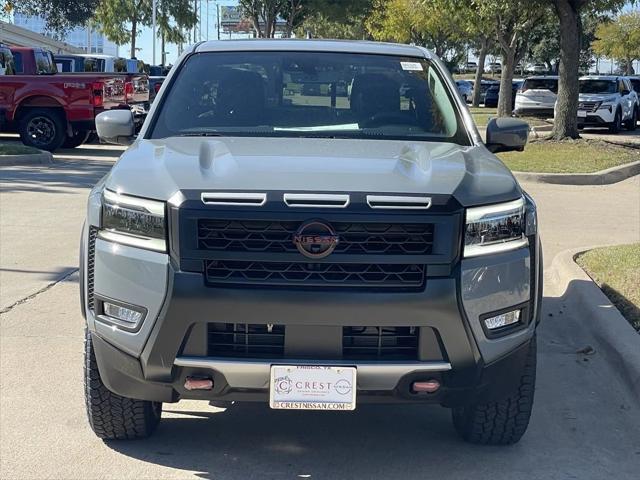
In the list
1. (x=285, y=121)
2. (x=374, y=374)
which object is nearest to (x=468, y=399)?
(x=374, y=374)

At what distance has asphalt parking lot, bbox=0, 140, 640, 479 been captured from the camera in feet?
14.1

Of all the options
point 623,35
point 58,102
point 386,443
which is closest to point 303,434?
point 386,443

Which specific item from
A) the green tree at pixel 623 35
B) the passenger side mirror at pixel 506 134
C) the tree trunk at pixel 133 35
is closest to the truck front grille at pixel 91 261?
the passenger side mirror at pixel 506 134

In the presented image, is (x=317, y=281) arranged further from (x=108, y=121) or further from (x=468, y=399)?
(x=108, y=121)

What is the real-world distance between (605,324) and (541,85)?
27.3m

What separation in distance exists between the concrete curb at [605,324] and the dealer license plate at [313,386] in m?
2.27

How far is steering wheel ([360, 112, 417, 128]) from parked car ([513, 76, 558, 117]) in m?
27.9

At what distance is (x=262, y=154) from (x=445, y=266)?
106cm

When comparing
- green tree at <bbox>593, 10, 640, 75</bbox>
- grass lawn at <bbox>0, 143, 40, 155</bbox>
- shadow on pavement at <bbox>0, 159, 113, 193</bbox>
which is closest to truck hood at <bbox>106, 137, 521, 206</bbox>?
shadow on pavement at <bbox>0, 159, 113, 193</bbox>

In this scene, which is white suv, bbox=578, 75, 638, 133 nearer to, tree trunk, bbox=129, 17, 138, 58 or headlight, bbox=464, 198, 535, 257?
headlight, bbox=464, 198, 535, 257

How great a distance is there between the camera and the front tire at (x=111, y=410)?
4.21 metres

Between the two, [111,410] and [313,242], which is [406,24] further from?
[313,242]

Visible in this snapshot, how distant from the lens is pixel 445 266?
3734 millimetres

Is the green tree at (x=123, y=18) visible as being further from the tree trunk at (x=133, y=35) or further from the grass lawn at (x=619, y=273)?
the grass lawn at (x=619, y=273)
